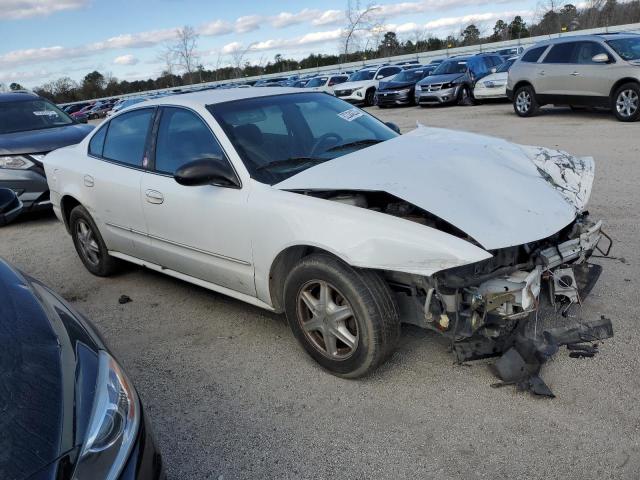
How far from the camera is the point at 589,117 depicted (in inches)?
507

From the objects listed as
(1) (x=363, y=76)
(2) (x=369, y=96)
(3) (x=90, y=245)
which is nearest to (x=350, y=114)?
(3) (x=90, y=245)

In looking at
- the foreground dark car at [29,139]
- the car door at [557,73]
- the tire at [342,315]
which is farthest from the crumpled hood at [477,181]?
the car door at [557,73]

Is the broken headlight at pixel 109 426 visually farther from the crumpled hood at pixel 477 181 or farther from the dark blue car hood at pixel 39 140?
the dark blue car hood at pixel 39 140

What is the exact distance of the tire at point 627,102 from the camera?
11.2 metres

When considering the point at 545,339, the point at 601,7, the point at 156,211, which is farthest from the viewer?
the point at 601,7

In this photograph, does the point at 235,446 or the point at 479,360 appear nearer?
the point at 235,446

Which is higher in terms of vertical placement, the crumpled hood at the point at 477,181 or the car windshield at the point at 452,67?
the car windshield at the point at 452,67

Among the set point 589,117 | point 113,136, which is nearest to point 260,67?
point 589,117

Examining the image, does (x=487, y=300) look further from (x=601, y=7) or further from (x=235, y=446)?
(x=601, y=7)

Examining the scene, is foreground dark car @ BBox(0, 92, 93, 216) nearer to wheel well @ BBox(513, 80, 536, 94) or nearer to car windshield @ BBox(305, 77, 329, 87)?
wheel well @ BBox(513, 80, 536, 94)

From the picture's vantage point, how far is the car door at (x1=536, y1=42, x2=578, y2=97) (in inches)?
485

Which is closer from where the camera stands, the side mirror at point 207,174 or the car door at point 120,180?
the side mirror at point 207,174

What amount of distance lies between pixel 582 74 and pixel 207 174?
1116cm

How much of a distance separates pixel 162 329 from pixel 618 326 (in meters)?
3.13
